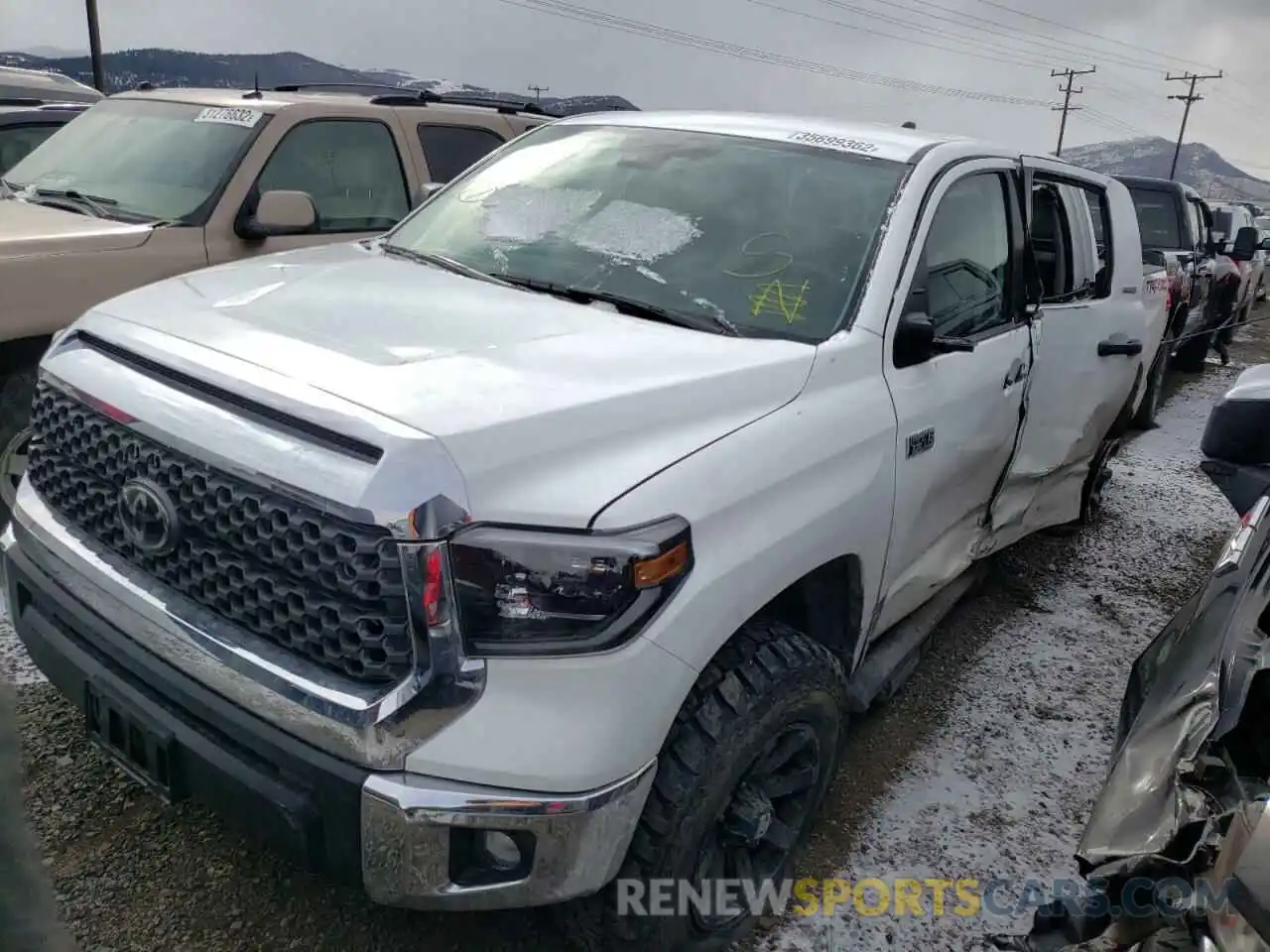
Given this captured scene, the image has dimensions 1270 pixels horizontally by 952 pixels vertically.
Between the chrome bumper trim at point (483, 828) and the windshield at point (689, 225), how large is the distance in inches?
52.5

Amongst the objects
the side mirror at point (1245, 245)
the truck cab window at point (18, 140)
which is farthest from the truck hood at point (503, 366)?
the side mirror at point (1245, 245)

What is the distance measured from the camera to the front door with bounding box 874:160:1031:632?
2818 mm

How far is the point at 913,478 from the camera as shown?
110 inches

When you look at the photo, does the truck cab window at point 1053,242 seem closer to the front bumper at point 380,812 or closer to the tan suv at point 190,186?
the tan suv at point 190,186

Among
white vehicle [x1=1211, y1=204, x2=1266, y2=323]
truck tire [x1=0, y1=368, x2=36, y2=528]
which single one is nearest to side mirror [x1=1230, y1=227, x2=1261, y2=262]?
white vehicle [x1=1211, y1=204, x2=1266, y2=323]

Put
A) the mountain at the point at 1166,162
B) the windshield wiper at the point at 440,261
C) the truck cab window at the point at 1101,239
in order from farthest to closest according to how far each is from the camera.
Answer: the mountain at the point at 1166,162 < the truck cab window at the point at 1101,239 < the windshield wiper at the point at 440,261

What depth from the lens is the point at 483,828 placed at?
1.83 metres

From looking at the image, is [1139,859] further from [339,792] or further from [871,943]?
[339,792]

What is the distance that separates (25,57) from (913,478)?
94.8 feet

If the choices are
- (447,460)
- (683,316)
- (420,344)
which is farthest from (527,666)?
(683,316)

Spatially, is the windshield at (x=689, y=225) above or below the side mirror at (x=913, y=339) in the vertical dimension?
above

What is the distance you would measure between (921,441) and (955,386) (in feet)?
1.09

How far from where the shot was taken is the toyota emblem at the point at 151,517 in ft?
6.70

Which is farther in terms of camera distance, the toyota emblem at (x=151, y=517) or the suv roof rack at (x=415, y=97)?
the suv roof rack at (x=415, y=97)
